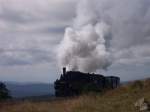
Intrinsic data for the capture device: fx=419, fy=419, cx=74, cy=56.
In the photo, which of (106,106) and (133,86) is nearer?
(106,106)

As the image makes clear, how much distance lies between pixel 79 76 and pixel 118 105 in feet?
114

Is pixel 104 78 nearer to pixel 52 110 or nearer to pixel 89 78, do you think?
pixel 89 78

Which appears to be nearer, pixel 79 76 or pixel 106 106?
pixel 106 106

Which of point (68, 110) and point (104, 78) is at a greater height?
point (104, 78)

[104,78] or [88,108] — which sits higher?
[104,78]

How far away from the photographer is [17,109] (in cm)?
2730

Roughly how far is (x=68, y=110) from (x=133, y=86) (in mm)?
17371

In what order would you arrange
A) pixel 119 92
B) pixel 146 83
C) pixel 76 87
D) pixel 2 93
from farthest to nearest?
pixel 76 87 < pixel 2 93 < pixel 146 83 < pixel 119 92

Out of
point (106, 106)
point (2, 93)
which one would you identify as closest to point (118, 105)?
point (106, 106)

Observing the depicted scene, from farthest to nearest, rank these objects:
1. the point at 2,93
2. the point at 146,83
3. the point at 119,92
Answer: the point at 2,93, the point at 146,83, the point at 119,92

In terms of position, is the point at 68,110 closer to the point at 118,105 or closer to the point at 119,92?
the point at 118,105

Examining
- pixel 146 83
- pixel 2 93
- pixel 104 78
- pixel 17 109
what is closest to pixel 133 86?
pixel 146 83

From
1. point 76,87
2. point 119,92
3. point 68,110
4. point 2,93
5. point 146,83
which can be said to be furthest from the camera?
point 76,87

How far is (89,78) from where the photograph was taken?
6275 cm
